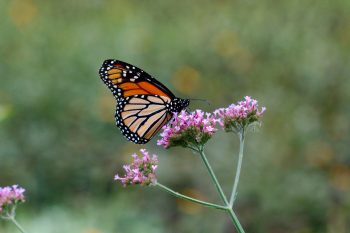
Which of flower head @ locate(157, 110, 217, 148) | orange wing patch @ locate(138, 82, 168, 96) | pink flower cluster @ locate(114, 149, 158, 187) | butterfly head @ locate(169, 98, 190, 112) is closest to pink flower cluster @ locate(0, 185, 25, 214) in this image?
pink flower cluster @ locate(114, 149, 158, 187)

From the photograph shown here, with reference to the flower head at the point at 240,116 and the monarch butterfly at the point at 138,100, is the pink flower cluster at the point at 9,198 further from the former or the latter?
the flower head at the point at 240,116

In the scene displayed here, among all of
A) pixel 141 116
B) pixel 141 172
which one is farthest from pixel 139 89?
pixel 141 172

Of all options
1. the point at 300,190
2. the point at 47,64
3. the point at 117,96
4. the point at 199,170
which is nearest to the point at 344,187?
the point at 300,190

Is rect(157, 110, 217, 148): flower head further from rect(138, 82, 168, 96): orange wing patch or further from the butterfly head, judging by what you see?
rect(138, 82, 168, 96): orange wing patch

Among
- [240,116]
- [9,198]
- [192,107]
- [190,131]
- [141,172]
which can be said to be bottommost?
[9,198]

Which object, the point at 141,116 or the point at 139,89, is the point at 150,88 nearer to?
the point at 139,89

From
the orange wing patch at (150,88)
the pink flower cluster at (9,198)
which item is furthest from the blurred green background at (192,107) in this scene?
the pink flower cluster at (9,198)
